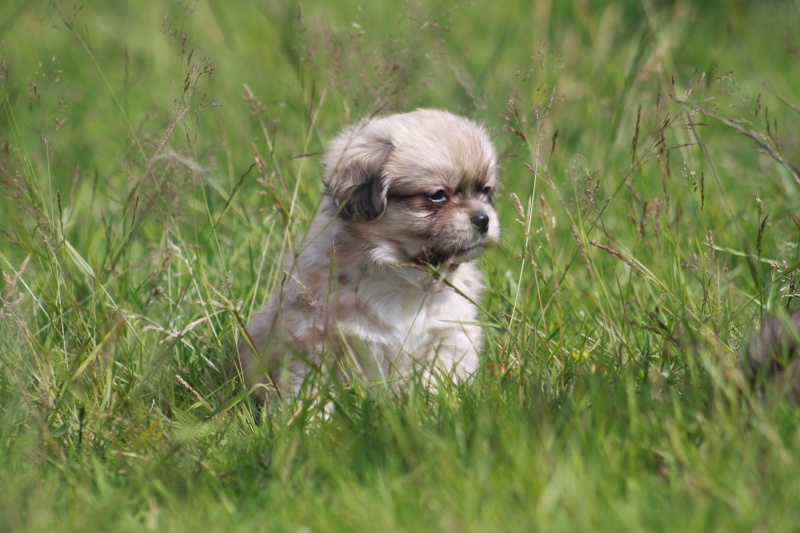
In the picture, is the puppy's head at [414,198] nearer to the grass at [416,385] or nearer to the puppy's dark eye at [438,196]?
the puppy's dark eye at [438,196]

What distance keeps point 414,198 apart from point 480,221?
0.75ft

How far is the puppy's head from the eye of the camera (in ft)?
10.0

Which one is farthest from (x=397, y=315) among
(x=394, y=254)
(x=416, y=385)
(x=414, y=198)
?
(x=416, y=385)

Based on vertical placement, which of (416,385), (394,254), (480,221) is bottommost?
(416,385)

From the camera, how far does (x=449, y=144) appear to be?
311cm

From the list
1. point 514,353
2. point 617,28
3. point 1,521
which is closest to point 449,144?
point 514,353

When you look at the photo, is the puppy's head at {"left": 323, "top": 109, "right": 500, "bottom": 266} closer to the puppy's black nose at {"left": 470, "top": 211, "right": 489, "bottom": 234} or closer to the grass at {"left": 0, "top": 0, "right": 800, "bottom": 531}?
the puppy's black nose at {"left": 470, "top": 211, "right": 489, "bottom": 234}

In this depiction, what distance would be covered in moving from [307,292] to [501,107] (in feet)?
6.72

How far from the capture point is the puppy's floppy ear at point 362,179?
3.05 meters

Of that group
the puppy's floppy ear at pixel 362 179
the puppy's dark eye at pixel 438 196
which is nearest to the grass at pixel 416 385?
the puppy's floppy ear at pixel 362 179

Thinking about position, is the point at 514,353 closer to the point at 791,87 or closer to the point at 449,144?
the point at 449,144

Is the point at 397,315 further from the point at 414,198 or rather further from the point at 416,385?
the point at 416,385

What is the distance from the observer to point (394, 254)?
10.1ft

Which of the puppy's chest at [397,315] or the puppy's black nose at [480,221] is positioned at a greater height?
the puppy's black nose at [480,221]
